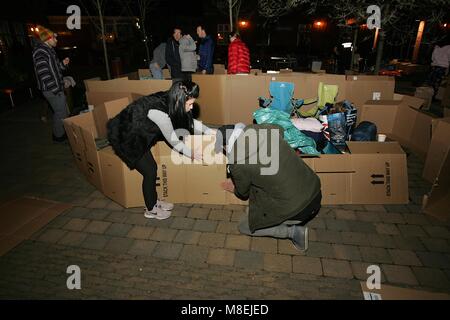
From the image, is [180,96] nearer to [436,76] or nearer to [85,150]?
[85,150]

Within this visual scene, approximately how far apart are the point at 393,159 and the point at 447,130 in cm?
103

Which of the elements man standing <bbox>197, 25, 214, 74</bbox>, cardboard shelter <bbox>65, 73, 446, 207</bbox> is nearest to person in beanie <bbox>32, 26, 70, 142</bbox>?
cardboard shelter <bbox>65, 73, 446, 207</bbox>

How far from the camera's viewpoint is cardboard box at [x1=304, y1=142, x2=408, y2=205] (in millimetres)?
3594

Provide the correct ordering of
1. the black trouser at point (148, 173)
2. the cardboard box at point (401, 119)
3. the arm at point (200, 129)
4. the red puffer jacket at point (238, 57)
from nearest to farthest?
the black trouser at point (148, 173)
the arm at point (200, 129)
the cardboard box at point (401, 119)
the red puffer jacket at point (238, 57)

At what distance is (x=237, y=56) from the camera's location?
21.5ft

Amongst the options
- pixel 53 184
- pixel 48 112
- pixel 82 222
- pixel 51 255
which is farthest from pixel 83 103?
pixel 51 255

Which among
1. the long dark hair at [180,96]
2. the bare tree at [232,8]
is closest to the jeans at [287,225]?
the long dark hair at [180,96]

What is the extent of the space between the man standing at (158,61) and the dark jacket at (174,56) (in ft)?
1.19

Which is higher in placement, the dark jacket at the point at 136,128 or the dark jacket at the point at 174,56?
the dark jacket at the point at 174,56

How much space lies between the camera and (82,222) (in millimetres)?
3650

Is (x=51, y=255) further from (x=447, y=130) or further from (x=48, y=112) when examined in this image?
(x=48, y=112)

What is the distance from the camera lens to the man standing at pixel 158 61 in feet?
24.3

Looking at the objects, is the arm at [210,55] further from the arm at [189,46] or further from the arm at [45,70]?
the arm at [45,70]

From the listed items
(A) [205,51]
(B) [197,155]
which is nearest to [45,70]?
(A) [205,51]
